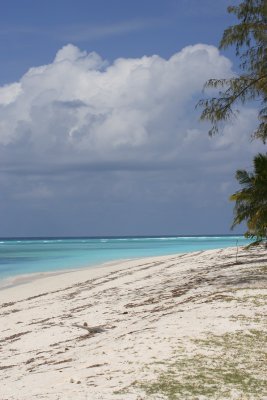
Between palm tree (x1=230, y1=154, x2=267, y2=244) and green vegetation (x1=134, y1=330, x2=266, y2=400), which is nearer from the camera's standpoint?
green vegetation (x1=134, y1=330, x2=266, y2=400)

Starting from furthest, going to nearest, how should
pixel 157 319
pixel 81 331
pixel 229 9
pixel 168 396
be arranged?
pixel 229 9, pixel 81 331, pixel 157 319, pixel 168 396

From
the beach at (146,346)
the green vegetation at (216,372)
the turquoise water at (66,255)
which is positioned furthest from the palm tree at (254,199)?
the turquoise water at (66,255)

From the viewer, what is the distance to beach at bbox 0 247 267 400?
24.2 feet

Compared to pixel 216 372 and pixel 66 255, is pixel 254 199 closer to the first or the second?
pixel 216 372

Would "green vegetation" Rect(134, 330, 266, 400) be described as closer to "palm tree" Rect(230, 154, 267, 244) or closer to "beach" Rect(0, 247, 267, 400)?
"beach" Rect(0, 247, 267, 400)

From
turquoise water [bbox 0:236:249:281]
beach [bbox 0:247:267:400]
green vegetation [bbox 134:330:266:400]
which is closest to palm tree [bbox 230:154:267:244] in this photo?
beach [bbox 0:247:267:400]

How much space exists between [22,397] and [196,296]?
8.32 meters

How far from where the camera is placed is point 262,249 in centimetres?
3003

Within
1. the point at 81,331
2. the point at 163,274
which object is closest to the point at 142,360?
the point at 81,331

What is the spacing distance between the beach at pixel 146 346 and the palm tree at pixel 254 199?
6.56ft

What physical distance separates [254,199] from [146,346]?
11647 mm

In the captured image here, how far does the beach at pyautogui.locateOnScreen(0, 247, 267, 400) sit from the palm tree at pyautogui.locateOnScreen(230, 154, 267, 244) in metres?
2.00

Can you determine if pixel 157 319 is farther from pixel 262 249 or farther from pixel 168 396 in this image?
pixel 262 249

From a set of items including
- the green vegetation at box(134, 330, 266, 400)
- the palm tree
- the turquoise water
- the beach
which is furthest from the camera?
the turquoise water
